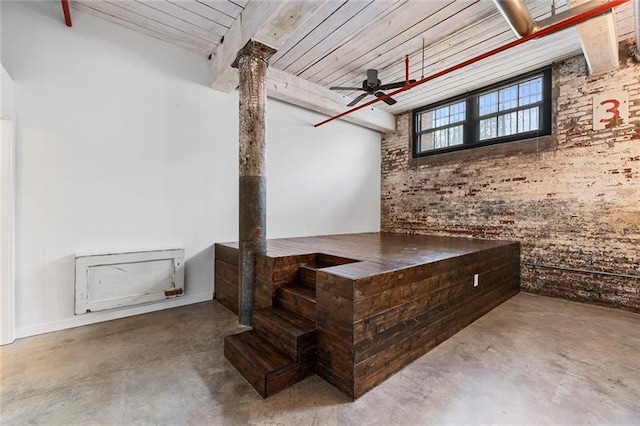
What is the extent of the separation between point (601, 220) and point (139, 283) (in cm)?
630

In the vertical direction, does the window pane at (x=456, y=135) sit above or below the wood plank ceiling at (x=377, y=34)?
below

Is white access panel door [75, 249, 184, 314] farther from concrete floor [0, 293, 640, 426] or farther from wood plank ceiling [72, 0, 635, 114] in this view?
wood plank ceiling [72, 0, 635, 114]

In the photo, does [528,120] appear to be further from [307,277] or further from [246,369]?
[246,369]

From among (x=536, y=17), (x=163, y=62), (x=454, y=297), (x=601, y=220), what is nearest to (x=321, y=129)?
(x=163, y=62)

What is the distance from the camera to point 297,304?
264 cm

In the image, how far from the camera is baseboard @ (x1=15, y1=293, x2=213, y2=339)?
2920mm

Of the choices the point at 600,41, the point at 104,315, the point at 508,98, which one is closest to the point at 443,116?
the point at 508,98

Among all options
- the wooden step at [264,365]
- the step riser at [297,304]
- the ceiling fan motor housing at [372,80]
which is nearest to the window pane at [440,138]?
the ceiling fan motor housing at [372,80]

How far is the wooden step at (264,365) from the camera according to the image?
199 cm

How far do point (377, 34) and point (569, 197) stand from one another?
3.75 m

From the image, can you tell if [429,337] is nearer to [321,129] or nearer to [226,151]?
[226,151]

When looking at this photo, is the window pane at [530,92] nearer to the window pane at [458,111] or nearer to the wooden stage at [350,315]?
the window pane at [458,111]

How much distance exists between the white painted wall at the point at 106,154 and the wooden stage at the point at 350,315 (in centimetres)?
168

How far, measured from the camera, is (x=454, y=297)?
9.72 ft
